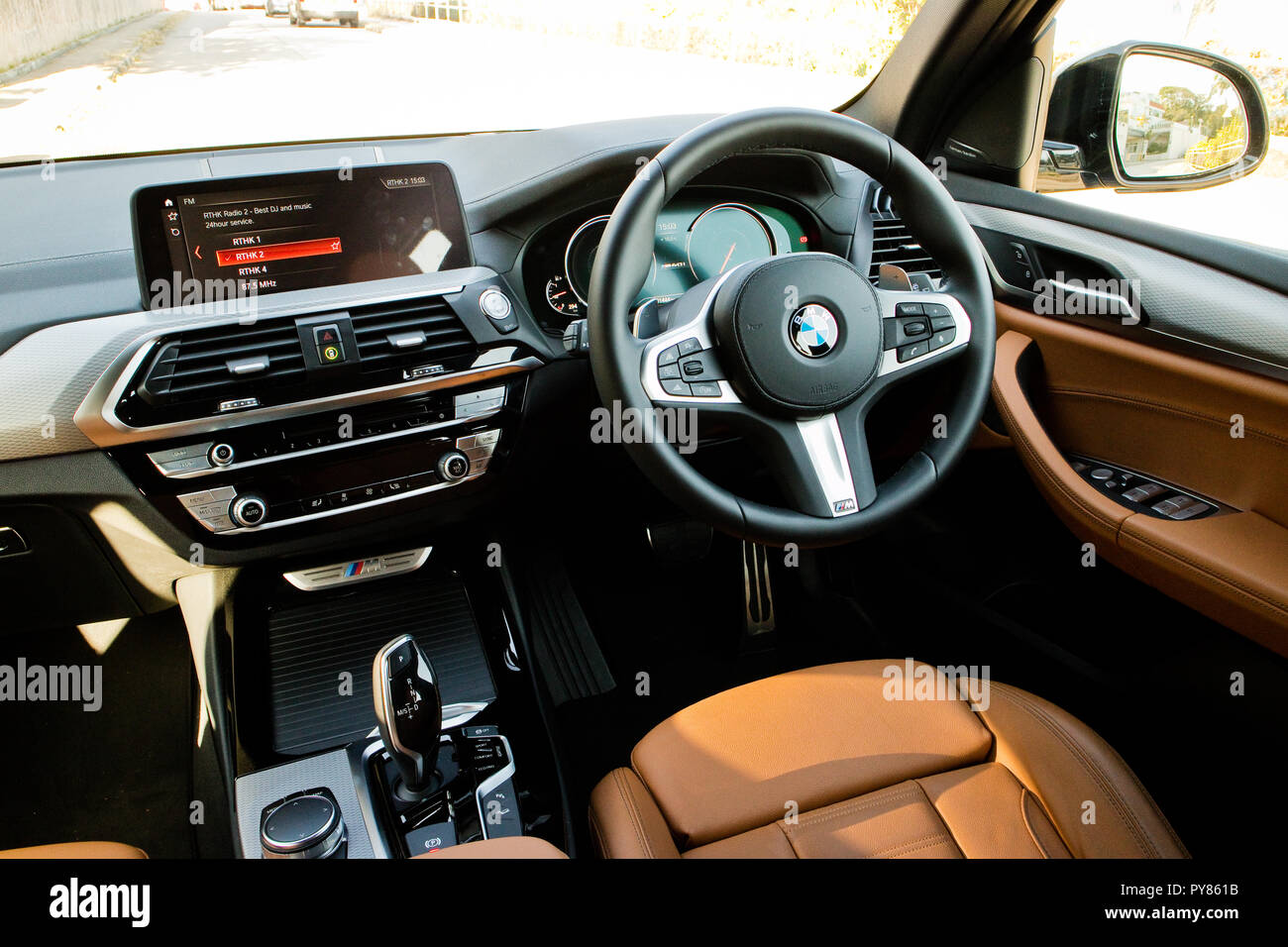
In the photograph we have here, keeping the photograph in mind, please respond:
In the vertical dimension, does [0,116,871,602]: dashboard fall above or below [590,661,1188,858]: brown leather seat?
above

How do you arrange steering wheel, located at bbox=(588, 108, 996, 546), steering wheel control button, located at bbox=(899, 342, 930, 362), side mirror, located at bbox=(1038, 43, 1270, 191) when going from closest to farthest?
1. steering wheel, located at bbox=(588, 108, 996, 546)
2. steering wheel control button, located at bbox=(899, 342, 930, 362)
3. side mirror, located at bbox=(1038, 43, 1270, 191)

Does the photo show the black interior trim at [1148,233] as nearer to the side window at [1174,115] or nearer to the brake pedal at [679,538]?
the side window at [1174,115]

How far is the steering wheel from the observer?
4.25ft

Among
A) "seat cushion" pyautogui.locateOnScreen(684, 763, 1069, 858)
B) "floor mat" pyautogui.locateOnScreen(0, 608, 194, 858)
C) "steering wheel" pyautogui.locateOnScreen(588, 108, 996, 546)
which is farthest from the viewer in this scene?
"floor mat" pyautogui.locateOnScreen(0, 608, 194, 858)

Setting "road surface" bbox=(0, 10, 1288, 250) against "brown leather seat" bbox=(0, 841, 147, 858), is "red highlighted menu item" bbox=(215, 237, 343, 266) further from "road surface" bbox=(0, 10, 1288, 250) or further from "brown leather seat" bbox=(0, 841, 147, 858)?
"brown leather seat" bbox=(0, 841, 147, 858)

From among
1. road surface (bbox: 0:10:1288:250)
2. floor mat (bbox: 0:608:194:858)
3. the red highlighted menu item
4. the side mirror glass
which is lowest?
floor mat (bbox: 0:608:194:858)

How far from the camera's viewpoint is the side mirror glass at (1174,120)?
5.75 ft

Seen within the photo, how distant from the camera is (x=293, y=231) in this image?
5.04 feet

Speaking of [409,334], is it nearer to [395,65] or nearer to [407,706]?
[407,706]

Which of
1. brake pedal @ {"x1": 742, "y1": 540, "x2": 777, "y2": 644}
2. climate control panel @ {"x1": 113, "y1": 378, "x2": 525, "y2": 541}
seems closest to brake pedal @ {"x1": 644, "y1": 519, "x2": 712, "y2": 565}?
brake pedal @ {"x1": 742, "y1": 540, "x2": 777, "y2": 644}

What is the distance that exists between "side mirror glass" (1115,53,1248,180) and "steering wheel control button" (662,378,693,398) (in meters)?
1.24

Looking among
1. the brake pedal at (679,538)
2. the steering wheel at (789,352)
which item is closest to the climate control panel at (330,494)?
the steering wheel at (789,352)

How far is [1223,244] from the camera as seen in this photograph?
61.4 inches
